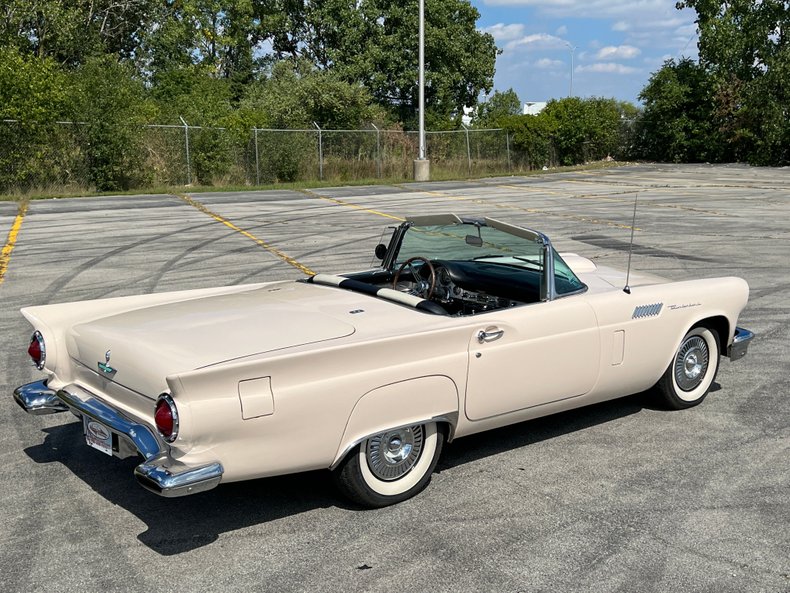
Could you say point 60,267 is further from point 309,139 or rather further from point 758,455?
point 309,139

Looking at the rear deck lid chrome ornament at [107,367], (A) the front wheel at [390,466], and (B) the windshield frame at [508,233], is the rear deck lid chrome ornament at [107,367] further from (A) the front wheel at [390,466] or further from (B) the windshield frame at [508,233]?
(B) the windshield frame at [508,233]

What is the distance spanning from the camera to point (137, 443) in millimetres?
4074

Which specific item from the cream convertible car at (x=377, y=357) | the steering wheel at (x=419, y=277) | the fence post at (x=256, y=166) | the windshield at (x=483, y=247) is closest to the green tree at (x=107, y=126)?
the fence post at (x=256, y=166)

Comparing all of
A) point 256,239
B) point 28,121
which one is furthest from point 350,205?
point 28,121

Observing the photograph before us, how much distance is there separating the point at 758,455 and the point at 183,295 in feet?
12.2

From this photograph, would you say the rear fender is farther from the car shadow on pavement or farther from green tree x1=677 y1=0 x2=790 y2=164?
green tree x1=677 y1=0 x2=790 y2=164

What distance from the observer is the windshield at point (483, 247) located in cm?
534

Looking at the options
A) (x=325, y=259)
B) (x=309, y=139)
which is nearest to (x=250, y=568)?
(x=325, y=259)

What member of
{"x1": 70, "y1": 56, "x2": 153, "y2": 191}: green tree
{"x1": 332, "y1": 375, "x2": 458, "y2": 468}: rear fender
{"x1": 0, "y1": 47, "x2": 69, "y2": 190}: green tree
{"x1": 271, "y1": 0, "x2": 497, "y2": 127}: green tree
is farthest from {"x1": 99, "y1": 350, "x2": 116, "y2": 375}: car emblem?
{"x1": 271, "y1": 0, "x2": 497, "y2": 127}: green tree

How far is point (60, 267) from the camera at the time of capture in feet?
39.9

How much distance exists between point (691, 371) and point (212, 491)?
10.9ft

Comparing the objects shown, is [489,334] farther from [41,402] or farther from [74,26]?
[74,26]

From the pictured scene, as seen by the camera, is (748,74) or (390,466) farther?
(748,74)

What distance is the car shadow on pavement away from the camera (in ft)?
14.1
